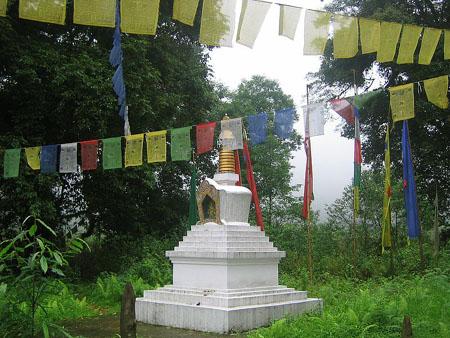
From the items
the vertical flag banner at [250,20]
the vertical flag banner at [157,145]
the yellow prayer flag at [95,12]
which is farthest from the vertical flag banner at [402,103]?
the yellow prayer flag at [95,12]

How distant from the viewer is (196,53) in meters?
20.2

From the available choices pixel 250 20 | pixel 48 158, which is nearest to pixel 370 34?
pixel 250 20

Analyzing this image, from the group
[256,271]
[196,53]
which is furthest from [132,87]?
[256,271]

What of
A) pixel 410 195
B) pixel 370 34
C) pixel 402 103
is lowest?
pixel 410 195

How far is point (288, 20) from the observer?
895 centimetres

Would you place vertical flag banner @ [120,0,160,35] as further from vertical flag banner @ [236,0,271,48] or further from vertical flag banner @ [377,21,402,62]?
vertical flag banner @ [377,21,402,62]

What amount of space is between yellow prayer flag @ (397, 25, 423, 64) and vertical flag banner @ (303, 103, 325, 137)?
1.84 metres

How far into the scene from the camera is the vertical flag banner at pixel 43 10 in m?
8.77

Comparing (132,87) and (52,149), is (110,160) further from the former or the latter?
(132,87)

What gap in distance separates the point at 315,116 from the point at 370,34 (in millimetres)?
2062

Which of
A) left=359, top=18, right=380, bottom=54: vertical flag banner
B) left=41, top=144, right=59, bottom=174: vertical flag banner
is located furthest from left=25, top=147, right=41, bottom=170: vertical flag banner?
left=359, top=18, right=380, bottom=54: vertical flag banner

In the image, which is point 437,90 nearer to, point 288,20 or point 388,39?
point 388,39

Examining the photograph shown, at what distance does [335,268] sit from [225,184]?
23.2 ft

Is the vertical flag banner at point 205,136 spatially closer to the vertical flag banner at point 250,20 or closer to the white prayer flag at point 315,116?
the white prayer flag at point 315,116
